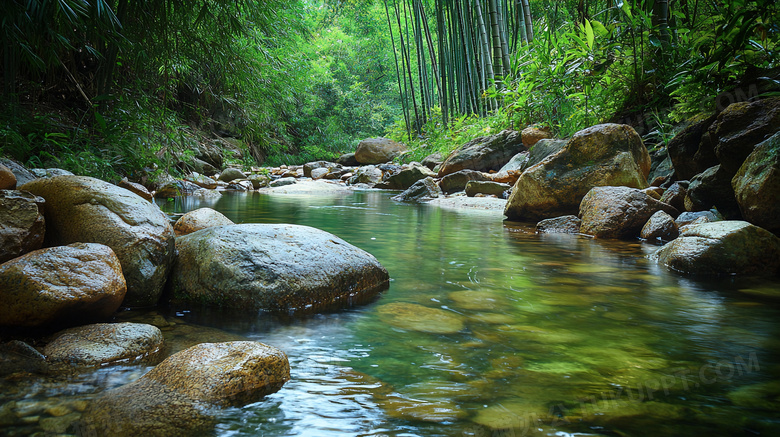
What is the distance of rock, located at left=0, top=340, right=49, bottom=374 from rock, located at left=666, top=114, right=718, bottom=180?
17.0 ft

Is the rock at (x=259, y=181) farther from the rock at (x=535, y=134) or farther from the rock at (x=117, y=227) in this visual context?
the rock at (x=117, y=227)

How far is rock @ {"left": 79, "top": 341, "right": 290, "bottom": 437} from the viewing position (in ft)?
4.41

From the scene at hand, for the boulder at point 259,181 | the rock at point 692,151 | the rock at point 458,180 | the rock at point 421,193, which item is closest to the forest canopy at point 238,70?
the rock at point 692,151

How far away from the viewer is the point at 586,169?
5.79 meters

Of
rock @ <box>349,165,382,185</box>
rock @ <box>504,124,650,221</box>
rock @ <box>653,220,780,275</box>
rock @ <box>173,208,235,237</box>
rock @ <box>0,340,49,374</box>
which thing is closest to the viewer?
rock @ <box>0,340,49,374</box>

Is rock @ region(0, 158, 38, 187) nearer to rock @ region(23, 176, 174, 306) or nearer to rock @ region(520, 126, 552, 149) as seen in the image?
rock @ region(23, 176, 174, 306)

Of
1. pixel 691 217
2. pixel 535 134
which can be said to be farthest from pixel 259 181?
pixel 691 217

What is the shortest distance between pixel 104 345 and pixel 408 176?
10786 millimetres

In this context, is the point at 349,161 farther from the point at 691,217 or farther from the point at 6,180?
the point at 6,180

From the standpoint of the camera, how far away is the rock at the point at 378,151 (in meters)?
18.8

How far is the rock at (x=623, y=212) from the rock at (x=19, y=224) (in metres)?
4.70

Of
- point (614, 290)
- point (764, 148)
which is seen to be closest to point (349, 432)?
point (614, 290)

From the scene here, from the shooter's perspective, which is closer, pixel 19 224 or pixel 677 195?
pixel 19 224

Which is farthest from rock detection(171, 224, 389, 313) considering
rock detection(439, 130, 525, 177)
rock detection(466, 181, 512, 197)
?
rock detection(439, 130, 525, 177)
